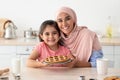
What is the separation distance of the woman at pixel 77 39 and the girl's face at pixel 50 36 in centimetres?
9

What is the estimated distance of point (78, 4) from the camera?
362 cm

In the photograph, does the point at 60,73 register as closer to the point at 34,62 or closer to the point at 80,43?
the point at 34,62

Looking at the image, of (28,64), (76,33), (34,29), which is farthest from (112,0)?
(28,64)

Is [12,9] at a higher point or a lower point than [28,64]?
higher

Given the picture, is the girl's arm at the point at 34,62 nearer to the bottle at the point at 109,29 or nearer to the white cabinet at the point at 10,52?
the white cabinet at the point at 10,52

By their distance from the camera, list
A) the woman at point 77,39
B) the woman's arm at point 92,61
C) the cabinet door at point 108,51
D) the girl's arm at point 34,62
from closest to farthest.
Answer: the girl's arm at point 34,62 → the woman's arm at point 92,61 → the woman at point 77,39 → the cabinet door at point 108,51

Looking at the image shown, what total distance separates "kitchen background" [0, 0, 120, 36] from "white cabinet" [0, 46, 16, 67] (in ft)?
1.65

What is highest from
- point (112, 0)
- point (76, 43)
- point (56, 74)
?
point (112, 0)

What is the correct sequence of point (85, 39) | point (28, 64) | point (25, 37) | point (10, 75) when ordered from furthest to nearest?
point (25, 37) → point (85, 39) → point (28, 64) → point (10, 75)

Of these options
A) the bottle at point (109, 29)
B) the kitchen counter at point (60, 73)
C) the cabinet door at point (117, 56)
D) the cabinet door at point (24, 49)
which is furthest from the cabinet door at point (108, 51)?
the kitchen counter at point (60, 73)

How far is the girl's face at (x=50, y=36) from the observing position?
2.26m

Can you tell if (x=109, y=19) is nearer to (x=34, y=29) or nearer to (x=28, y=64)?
(x=34, y=29)

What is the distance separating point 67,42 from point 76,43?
0.25 feet

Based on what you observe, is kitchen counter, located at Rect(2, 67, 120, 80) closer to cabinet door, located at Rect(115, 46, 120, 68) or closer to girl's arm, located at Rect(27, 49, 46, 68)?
girl's arm, located at Rect(27, 49, 46, 68)
